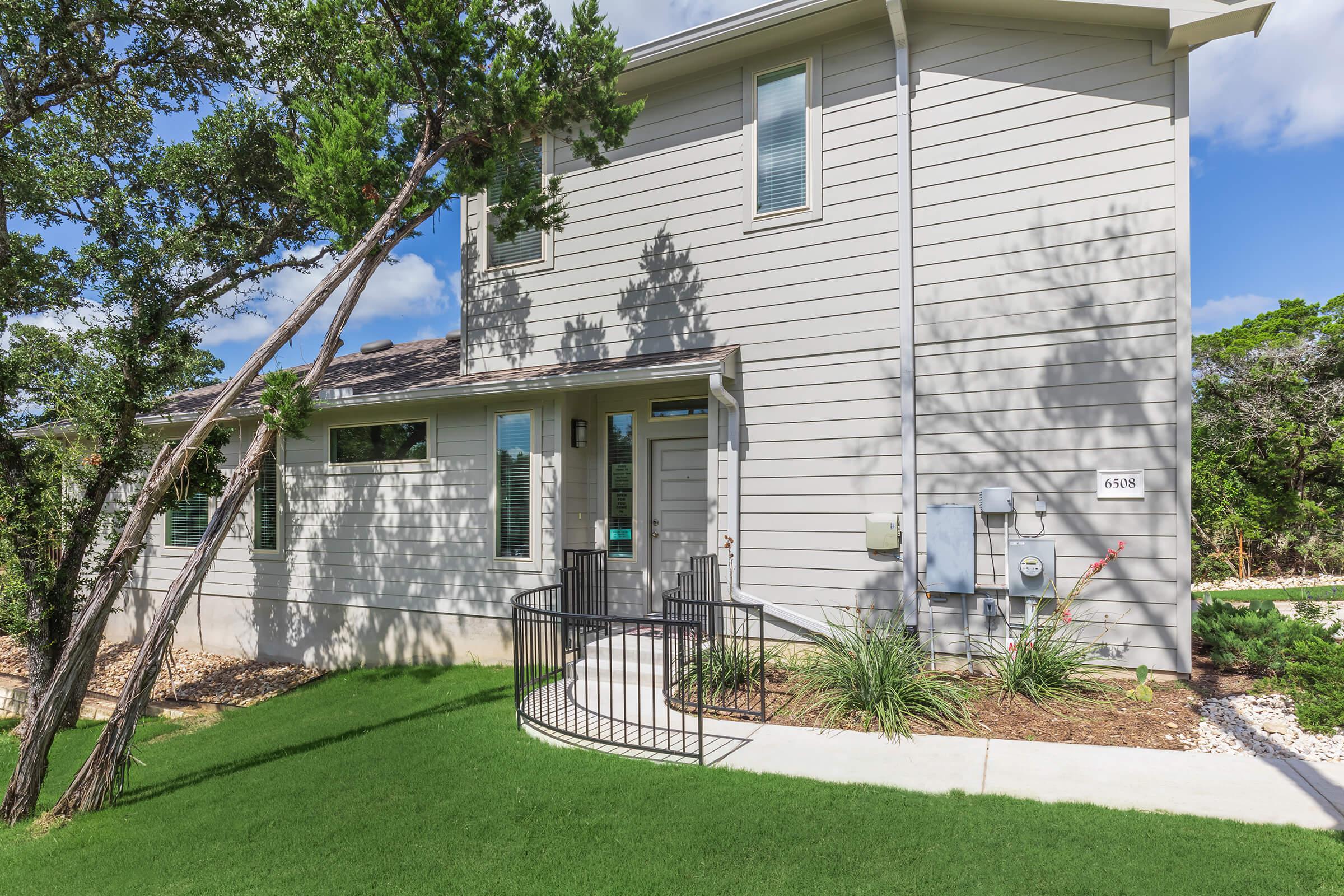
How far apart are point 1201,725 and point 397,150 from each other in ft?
26.6

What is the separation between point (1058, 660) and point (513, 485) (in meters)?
5.54

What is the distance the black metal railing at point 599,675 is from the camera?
202 inches

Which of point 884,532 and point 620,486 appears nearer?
point 884,532

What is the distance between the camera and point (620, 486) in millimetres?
8188

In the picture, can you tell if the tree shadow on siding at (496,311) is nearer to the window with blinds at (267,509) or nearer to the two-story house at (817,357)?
the two-story house at (817,357)

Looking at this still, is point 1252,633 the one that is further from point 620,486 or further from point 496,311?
point 496,311

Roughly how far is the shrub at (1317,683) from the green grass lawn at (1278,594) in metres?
5.56

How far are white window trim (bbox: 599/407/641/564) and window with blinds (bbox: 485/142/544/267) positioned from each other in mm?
2194

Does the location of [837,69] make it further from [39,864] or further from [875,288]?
[39,864]

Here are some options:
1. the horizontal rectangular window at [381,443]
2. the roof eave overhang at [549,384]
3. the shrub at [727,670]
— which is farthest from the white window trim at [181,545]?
the shrub at [727,670]

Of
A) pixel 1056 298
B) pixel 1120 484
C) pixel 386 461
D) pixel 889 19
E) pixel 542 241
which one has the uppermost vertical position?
pixel 889 19

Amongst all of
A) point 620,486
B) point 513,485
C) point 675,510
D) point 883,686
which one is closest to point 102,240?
point 513,485

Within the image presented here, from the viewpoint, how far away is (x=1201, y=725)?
485 centimetres

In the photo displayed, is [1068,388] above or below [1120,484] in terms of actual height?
above
